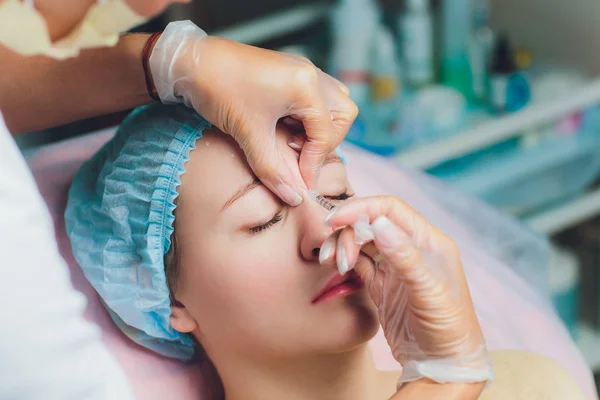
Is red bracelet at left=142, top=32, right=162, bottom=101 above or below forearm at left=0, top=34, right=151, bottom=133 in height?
above

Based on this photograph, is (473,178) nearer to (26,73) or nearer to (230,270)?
(230,270)

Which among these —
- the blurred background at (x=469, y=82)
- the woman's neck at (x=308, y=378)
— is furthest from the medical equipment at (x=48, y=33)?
the blurred background at (x=469, y=82)

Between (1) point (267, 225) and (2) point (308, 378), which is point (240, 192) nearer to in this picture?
(1) point (267, 225)

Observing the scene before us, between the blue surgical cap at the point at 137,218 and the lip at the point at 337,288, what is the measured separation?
25 cm

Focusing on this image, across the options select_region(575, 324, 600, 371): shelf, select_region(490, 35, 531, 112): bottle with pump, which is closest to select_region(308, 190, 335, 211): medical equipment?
select_region(490, 35, 531, 112): bottle with pump

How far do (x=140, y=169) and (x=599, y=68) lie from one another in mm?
1510

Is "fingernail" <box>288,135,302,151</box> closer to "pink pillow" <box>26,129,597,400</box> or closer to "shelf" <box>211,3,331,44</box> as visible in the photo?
"pink pillow" <box>26,129,597,400</box>

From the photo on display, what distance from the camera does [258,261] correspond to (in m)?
1.03

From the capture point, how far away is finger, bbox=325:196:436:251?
3.01ft

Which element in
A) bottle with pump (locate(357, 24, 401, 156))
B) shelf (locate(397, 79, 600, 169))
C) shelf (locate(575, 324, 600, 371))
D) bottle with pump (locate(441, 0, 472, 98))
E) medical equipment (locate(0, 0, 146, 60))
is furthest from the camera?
shelf (locate(575, 324, 600, 371))

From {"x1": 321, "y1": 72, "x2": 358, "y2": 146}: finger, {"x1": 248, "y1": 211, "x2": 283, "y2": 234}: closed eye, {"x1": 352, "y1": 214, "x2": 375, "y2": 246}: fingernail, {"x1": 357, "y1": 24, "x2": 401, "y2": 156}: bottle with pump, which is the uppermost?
{"x1": 321, "y1": 72, "x2": 358, "y2": 146}: finger

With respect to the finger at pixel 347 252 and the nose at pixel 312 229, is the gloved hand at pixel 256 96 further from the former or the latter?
the finger at pixel 347 252

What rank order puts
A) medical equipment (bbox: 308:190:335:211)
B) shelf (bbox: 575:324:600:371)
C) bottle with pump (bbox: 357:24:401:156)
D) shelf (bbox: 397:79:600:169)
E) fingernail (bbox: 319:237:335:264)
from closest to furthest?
fingernail (bbox: 319:237:335:264)
medical equipment (bbox: 308:190:335:211)
shelf (bbox: 397:79:600:169)
bottle with pump (bbox: 357:24:401:156)
shelf (bbox: 575:324:600:371)

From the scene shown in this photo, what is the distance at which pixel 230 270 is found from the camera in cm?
104
